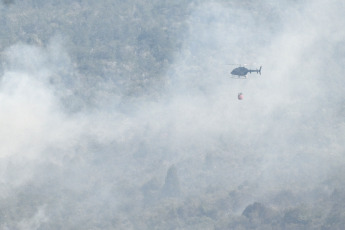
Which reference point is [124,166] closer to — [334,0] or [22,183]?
[22,183]

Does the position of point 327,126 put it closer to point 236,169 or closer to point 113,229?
point 236,169

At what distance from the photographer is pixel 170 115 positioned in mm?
137250

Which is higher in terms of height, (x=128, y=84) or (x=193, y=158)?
(x=128, y=84)

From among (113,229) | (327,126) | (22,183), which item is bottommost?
(113,229)

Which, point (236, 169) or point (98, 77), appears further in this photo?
point (98, 77)

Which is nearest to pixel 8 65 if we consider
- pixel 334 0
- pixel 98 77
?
pixel 98 77

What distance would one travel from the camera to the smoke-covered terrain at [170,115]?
113250 mm

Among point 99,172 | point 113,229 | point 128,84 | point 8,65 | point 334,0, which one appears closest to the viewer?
point 113,229

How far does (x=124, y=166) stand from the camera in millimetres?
125688

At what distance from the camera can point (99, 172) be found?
403 ft

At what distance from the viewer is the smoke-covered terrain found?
113250 millimetres

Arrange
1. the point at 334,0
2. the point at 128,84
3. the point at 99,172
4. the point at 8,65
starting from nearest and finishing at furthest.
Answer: the point at 99,172 → the point at 8,65 → the point at 128,84 → the point at 334,0

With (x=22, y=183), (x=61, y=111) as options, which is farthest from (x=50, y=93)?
(x=22, y=183)

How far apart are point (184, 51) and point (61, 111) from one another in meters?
32.2
